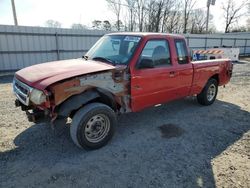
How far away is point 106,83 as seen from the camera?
12.5ft

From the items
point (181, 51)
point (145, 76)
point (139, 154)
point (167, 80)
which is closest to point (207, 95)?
point (181, 51)

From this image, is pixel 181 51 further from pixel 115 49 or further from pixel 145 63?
pixel 115 49

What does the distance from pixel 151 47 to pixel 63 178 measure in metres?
2.97

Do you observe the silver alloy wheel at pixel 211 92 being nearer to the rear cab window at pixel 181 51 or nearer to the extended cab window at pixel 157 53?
the rear cab window at pixel 181 51

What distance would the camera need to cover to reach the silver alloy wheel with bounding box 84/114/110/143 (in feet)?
12.3

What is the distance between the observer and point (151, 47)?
4.48 m

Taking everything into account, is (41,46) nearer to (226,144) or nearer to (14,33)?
(14,33)

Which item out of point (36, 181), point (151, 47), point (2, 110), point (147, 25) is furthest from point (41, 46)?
point (147, 25)

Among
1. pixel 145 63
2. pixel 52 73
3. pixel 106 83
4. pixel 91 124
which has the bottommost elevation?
pixel 91 124

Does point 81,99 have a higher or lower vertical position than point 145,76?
lower

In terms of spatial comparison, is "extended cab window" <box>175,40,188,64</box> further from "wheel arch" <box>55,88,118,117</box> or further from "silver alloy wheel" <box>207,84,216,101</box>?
"wheel arch" <box>55,88,118,117</box>

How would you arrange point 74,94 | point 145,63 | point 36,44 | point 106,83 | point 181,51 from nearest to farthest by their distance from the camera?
point 74,94, point 106,83, point 145,63, point 181,51, point 36,44

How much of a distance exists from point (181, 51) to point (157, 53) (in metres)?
0.86

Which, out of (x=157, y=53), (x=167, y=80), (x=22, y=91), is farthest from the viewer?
(x=167, y=80)
